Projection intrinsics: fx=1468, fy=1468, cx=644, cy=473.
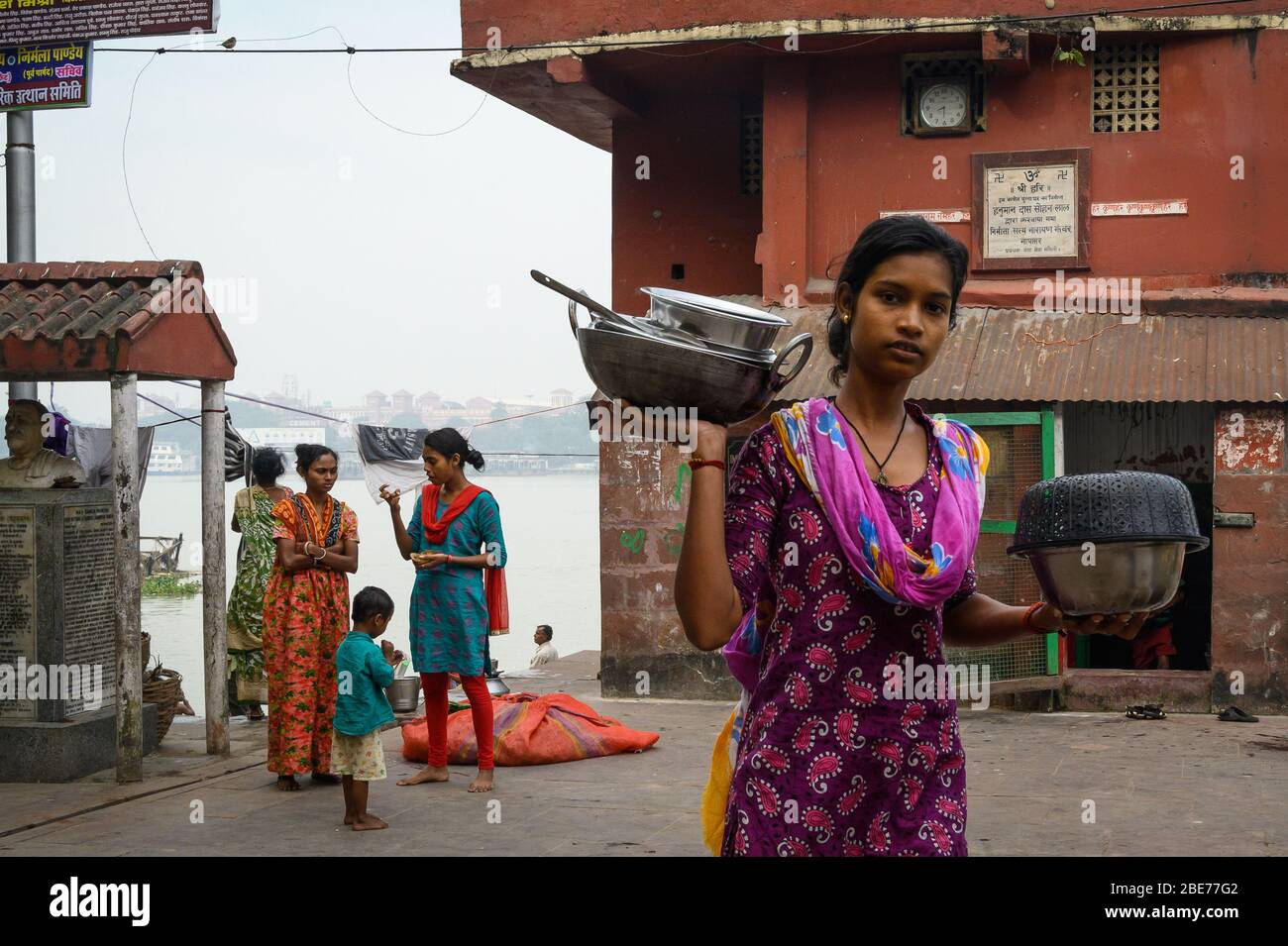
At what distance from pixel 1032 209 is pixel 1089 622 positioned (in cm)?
922

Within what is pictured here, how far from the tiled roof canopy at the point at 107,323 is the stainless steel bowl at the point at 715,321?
6026 millimetres

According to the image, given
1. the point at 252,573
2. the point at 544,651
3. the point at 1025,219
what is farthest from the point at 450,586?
the point at 544,651

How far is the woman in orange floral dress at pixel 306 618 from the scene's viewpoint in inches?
309

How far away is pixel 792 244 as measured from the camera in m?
11.7

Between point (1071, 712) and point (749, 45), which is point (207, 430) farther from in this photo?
point (1071, 712)

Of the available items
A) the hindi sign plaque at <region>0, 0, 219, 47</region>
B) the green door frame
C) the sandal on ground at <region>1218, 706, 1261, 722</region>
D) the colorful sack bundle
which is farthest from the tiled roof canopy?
the sandal on ground at <region>1218, 706, 1261, 722</region>

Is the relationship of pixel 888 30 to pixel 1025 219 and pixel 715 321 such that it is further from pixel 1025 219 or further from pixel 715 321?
pixel 715 321

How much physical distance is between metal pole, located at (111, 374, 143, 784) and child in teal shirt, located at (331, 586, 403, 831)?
1596 millimetres

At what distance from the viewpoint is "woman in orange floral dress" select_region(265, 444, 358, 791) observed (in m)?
7.85

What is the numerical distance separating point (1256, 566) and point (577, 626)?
63.6 ft

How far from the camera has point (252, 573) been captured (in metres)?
10.2

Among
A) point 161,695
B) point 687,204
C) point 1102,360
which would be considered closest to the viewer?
point 161,695

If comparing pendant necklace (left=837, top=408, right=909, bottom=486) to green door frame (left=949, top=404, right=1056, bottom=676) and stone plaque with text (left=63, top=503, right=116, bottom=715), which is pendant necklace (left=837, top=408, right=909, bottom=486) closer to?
stone plaque with text (left=63, top=503, right=116, bottom=715)

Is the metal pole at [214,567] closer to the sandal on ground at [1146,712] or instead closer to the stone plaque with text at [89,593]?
the stone plaque with text at [89,593]
